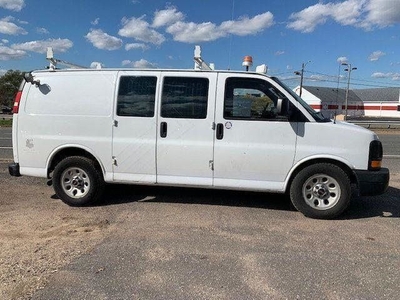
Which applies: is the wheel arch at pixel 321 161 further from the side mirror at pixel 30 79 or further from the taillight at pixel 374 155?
the side mirror at pixel 30 79

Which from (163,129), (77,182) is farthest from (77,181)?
(163,129)

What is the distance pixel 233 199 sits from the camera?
6.11 metres

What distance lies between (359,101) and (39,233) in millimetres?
98689

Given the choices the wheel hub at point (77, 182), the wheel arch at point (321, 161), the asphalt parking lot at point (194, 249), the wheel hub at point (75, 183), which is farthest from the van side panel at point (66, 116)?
the wheel arch at point (321, 161)

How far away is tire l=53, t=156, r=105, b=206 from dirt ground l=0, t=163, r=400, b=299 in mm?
169

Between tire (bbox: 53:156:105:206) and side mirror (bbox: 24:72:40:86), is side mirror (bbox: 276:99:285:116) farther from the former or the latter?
side mirror (bbox: 24:72:40:86)

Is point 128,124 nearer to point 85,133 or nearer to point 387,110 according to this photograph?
point 85,133

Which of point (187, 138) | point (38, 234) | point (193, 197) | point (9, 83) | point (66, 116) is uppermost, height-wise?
point (9, 83)

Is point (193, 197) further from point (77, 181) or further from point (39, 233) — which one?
point (39, 233)

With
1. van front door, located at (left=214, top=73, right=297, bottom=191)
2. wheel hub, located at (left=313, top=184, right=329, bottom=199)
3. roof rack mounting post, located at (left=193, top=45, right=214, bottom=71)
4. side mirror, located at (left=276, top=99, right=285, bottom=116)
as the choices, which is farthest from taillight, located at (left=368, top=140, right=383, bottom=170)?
roof rack mounting post, located at (left=193, top=45, right=214, bottom=71)

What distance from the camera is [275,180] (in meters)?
5.27

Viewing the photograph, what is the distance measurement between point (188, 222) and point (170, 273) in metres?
1.49

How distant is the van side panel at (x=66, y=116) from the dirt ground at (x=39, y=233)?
66 centimetres

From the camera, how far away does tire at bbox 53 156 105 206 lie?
5617mm
